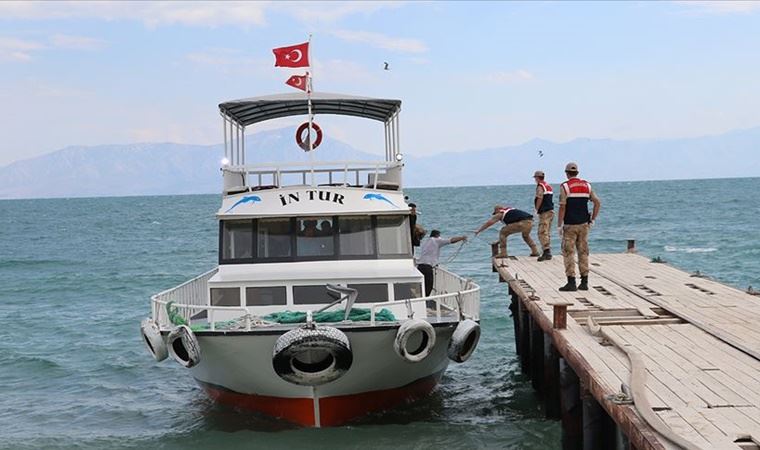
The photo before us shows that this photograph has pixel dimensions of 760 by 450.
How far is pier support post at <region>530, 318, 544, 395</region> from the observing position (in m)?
18.1

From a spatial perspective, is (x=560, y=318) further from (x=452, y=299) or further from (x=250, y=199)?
(x=250, y=199)

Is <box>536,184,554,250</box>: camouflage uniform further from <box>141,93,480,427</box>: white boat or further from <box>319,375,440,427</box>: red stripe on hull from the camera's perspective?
<box>319,375,440,427</box>: red stripe on hull

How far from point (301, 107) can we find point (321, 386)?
275 inches

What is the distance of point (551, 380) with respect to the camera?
1552cm

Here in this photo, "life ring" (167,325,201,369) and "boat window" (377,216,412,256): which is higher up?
"boat window" (377,216,412,256)

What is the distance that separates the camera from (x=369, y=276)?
1579 cm

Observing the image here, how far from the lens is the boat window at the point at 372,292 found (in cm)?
1575

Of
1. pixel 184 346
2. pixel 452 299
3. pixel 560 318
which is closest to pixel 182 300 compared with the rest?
pixel 184 346

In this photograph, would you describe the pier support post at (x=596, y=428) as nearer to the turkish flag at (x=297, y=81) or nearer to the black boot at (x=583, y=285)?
the black boot at (x=583, y=285)

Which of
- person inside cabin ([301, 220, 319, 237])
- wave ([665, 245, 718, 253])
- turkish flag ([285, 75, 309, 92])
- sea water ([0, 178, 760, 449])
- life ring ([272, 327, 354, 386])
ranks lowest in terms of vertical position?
sea water ([0, 178, 760, 449])

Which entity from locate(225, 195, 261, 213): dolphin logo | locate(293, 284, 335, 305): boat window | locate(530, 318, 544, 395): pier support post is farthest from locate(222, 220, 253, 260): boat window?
locate(530, 318, 544, 395): pier support post

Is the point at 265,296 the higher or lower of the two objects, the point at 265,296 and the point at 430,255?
the lower

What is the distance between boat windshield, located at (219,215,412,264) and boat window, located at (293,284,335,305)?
0.74 meters

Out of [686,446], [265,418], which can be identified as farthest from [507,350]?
[686,446]
